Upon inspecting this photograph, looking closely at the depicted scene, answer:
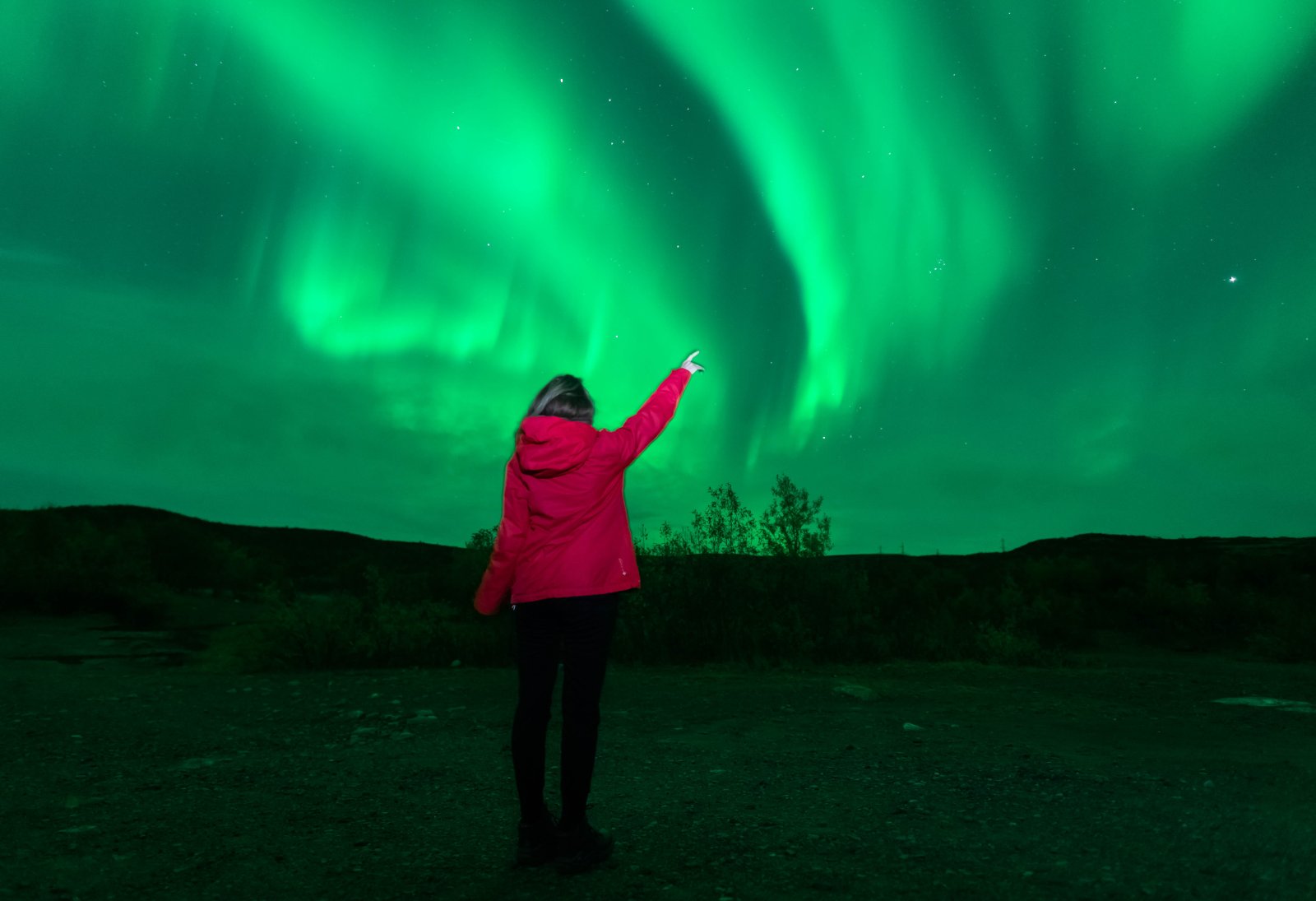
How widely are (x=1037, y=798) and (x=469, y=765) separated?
3628 mm

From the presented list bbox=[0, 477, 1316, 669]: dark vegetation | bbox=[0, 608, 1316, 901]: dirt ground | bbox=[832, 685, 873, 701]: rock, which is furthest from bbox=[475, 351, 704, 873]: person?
bbox=[0, 477, 1316, 669]: dark vegetation

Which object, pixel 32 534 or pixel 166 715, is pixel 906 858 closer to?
pixel 166 715


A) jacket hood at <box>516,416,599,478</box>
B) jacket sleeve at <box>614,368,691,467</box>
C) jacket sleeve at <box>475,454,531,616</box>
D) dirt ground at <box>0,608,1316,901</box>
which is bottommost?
dirt ground at <box>0,608,1316,901</box>

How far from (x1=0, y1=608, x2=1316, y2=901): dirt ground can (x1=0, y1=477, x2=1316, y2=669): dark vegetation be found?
254 centimetres

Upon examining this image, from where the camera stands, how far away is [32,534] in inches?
971

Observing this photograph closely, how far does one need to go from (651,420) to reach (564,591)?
3.02ft

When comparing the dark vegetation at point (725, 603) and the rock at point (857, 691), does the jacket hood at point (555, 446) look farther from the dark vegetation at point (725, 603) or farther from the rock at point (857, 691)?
the dark vegetation at point (725, 603)

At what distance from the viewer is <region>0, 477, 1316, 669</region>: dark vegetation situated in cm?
1210

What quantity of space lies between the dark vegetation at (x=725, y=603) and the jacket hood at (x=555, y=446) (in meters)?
8.24

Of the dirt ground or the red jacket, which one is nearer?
the dirt ground

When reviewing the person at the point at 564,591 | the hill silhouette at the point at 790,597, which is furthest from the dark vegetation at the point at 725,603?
the person at the point at 564,591

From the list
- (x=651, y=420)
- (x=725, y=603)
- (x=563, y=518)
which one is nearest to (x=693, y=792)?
(x=563, y=518)

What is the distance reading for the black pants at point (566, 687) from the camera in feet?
11.9

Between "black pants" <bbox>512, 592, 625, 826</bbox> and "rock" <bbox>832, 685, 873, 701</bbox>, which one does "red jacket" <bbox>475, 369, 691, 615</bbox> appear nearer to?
"black pants" <bbox>512, 592, 625, 826</bbox>
